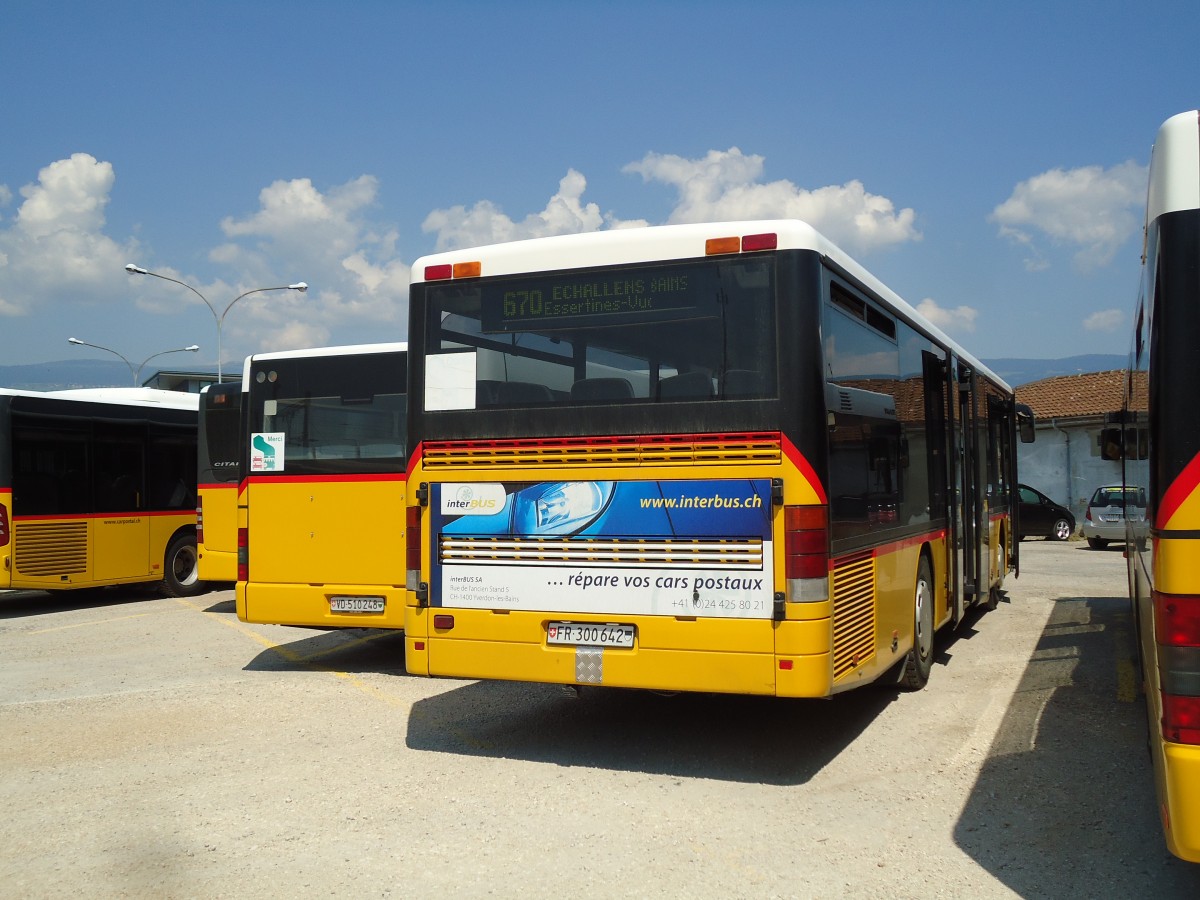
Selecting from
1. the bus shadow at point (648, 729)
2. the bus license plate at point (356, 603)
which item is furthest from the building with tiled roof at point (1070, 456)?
the bus shadow at point (648, 729)

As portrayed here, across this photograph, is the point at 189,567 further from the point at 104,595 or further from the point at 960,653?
the point at 960,653

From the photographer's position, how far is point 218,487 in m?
14.7

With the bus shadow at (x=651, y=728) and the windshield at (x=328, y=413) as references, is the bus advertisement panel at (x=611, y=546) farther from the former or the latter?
the windshield at (x=328, y=413)

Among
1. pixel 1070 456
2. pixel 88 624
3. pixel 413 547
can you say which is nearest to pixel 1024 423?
pixel 413 547

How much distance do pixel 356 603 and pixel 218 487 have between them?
544 cm

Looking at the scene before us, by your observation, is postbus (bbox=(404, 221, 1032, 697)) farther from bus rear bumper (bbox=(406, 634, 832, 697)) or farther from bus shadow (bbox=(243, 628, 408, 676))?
bus shadow (bbox=(243, 628, 408, 676))

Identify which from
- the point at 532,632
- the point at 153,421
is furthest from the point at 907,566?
the point at 153,421

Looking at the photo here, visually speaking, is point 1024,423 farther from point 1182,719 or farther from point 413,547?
point 1182,719

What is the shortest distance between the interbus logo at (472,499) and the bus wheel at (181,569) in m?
11.6

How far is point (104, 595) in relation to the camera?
18.1 meters

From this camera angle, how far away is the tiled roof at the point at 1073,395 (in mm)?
40281

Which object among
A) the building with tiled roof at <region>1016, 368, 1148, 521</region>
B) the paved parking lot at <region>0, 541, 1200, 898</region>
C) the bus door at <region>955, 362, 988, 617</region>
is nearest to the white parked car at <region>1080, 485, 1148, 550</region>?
the building with tiled roof at <region>1016, 368, 1148, 521</region>

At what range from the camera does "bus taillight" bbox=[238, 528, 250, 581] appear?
10.6 metres

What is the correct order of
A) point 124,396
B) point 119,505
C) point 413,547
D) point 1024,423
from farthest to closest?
point 124,396 → point 1024,423 → point 119,505 → point 413,547
